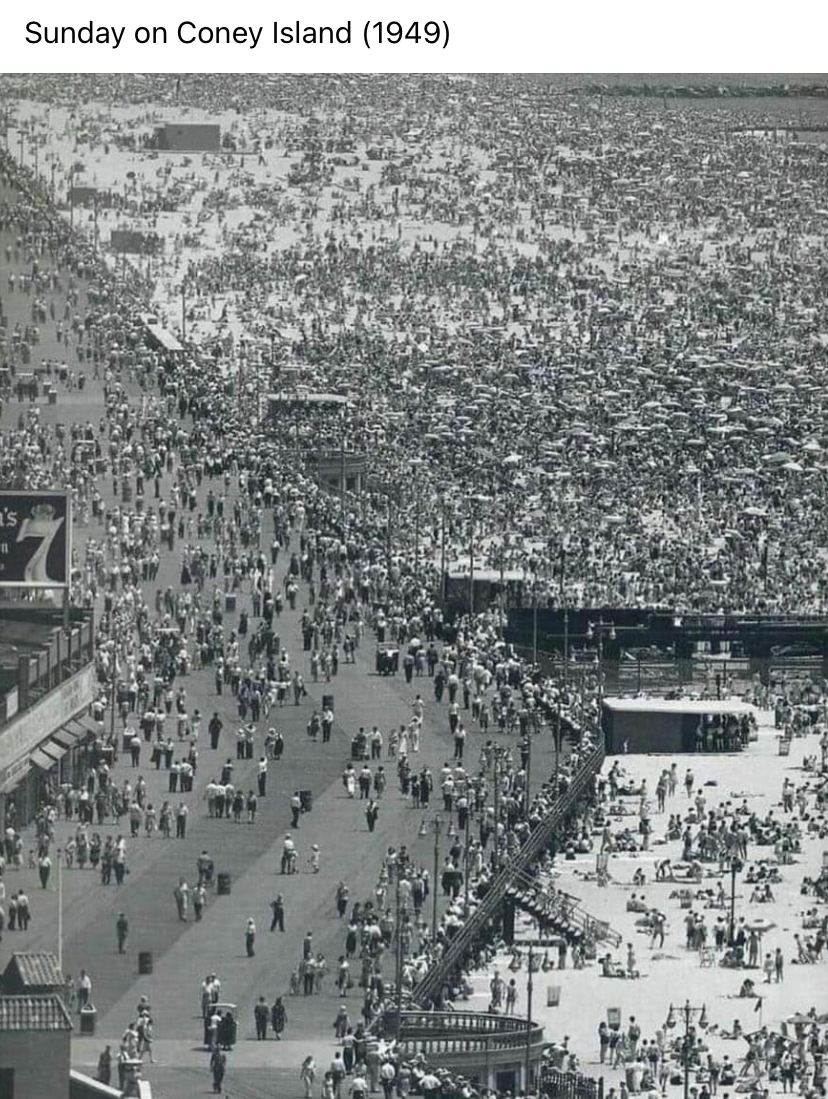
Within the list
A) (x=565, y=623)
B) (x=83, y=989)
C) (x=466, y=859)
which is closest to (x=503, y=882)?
(x=466, y=859)

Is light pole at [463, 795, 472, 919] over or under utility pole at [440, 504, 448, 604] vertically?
under

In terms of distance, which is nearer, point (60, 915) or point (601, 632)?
point (60, 915)

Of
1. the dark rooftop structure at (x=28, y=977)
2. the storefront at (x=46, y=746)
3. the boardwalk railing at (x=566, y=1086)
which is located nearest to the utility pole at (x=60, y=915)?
the storefront at (x=46, y=746)

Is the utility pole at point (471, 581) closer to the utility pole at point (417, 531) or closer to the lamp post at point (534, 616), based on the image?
the utility pole at point (417, 531)

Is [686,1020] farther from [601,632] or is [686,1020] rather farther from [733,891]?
[601,632]

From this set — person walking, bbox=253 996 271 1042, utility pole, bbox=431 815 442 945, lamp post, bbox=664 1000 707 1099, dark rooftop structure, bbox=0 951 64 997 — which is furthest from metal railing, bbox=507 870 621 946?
dark rooftop structure, bbox=0 951 64 997

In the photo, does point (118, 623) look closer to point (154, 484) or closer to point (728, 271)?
point (154, 484)

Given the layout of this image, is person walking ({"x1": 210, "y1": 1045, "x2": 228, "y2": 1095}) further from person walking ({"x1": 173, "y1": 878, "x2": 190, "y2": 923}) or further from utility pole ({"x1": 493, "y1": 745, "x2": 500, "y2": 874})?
utility pole ({"x1": 493, "y1": 745, "x2": 500, "y2": 874})

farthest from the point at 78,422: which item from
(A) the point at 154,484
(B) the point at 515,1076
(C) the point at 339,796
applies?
(B) the point at 515,1076
